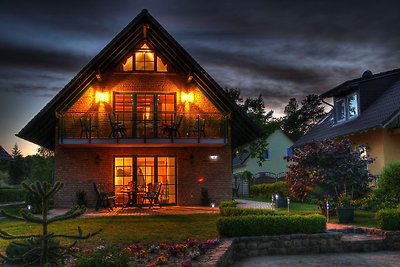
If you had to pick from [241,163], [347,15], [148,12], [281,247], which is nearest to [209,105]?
[148,12]

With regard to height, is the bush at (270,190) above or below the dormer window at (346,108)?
below

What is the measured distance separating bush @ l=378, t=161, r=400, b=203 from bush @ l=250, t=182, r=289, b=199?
865 centimetres

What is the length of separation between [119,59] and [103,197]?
5873 mm

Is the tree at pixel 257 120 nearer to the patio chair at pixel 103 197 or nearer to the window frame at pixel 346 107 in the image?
the window frame at pixel 346 107

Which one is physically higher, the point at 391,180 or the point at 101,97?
the point at 101,97

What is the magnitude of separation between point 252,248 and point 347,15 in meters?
8.06

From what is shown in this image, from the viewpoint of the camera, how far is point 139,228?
12445mm

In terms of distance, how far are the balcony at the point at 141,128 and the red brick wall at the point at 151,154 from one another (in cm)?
121

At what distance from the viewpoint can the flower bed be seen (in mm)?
8005

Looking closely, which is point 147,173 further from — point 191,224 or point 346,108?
point 346,108

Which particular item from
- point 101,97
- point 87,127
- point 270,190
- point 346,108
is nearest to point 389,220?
point 87,127

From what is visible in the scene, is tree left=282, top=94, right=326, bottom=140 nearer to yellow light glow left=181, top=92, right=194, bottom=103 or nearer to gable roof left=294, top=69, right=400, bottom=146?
gable roof left=294, top=69, right=400, bottom=146

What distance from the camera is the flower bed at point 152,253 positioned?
8.01 m

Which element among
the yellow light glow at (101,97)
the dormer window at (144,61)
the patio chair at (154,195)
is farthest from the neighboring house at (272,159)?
the yellow light glow at (101,97)
